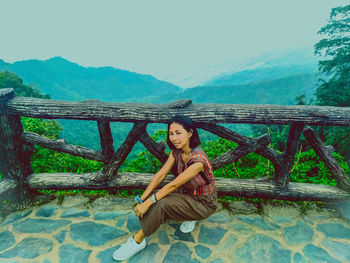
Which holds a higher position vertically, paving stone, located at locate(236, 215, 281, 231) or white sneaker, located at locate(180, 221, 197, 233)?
white sneaker, located at locate(180, 221, 197, 233)

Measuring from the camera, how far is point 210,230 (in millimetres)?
2648

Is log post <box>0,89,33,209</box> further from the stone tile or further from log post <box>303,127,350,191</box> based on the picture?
log post <box>303,127,350,191</box>

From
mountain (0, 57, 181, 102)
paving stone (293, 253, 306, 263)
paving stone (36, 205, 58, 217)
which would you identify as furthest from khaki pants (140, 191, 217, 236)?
mountain (0, 57, 181, 102)

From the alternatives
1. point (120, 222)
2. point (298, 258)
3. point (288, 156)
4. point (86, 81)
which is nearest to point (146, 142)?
point (120, 222)

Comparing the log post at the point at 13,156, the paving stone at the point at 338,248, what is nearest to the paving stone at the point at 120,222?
the log post at the point at 13,156

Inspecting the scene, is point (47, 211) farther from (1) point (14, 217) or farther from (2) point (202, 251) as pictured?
(2) point (202, 251)

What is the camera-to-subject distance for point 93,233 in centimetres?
262

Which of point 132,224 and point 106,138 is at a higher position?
point 106,138

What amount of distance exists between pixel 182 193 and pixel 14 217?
85.6 inches

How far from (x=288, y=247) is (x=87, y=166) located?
357 centimetres

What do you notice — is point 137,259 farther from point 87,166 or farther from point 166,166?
point 87,166

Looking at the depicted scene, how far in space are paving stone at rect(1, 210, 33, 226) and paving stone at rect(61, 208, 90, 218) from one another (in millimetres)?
477

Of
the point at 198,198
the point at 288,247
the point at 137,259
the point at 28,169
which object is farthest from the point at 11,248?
the point at 288,247

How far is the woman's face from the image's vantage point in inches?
85.1
